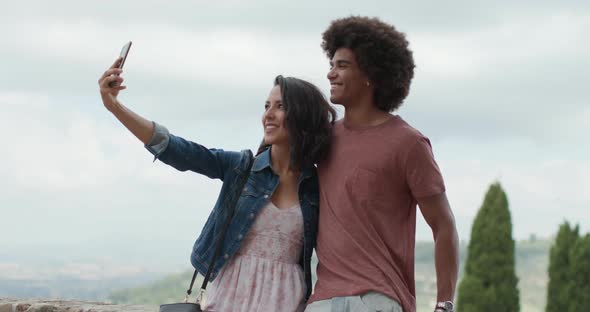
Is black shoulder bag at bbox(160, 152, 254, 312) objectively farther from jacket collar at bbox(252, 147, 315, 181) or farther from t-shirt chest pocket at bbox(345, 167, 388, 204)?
t-shirt chest pocket at bbox(345, 167, 388, 204)

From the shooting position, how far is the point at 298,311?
3027 mm

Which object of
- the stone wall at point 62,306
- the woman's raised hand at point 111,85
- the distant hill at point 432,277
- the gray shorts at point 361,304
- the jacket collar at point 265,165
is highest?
the distant hill at point 432,277

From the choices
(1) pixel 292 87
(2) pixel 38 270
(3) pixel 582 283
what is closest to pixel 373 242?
(1) pixel 292 87

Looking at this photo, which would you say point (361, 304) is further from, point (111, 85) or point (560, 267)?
point (560, 267)

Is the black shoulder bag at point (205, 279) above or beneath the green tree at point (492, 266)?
beneath

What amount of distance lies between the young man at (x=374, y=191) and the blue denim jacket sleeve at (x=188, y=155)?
0.33 metres

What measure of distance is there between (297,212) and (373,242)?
277 millimetres

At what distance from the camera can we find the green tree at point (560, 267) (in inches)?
584

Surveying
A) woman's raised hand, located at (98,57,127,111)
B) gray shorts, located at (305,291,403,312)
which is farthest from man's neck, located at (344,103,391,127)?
woman's raised hand, located at (98,57,127,111)

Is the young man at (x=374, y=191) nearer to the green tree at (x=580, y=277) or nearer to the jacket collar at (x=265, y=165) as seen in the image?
the jacket collar at (x=265, y=165)

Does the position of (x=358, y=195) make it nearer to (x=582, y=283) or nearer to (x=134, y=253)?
(x=582, y=283)

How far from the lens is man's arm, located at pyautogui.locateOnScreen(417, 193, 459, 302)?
3117 mm

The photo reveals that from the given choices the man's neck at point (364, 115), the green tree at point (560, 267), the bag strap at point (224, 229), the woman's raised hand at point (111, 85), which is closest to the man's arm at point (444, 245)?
the man's neck at point (364, 115)

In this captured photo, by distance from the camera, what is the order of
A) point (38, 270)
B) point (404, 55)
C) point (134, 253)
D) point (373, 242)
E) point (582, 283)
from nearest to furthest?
point (373, 242) → point (404, 55) → point (582, 283) → point (38, 270) → point (134, 253)
